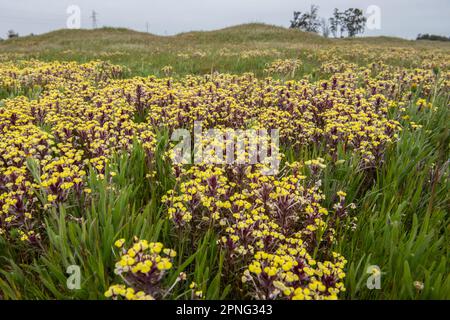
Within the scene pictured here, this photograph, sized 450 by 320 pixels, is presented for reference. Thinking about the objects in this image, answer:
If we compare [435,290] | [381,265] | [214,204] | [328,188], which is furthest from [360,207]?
[214,204]

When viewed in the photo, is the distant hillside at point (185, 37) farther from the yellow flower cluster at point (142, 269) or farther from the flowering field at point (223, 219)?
the yellow flower cluster at point (142, 269)

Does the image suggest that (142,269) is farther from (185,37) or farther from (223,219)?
(185,37)

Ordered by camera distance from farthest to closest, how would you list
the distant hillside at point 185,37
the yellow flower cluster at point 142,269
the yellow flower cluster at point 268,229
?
1. the distant hillside at point 185,37
2. the yellow flower cluster at point 268,229
3. the yellow flower cluster at point 142,269

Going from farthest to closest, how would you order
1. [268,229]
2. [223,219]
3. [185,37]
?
1. [185,37]
2. [223,219]
3. [268,229]

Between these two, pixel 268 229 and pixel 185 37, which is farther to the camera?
pixel 185 37

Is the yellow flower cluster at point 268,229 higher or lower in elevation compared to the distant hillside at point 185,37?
lower

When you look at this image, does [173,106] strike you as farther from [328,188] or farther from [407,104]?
[407,104]

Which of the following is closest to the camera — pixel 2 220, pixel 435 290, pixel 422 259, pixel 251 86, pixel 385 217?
pixel 435 290

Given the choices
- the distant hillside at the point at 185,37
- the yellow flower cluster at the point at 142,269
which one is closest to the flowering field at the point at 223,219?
the yellow flower cluster at the point at 142,269

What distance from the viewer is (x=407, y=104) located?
687cm

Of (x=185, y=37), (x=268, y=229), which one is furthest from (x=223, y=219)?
(x=185, y=37)

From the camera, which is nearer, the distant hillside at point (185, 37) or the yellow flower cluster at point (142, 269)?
the yellow flower cluster at point (142, 269)

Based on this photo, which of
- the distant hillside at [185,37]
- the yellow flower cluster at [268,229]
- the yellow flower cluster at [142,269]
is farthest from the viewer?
the distant hillside at [185,37]

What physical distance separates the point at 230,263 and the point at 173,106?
12.9 ft
